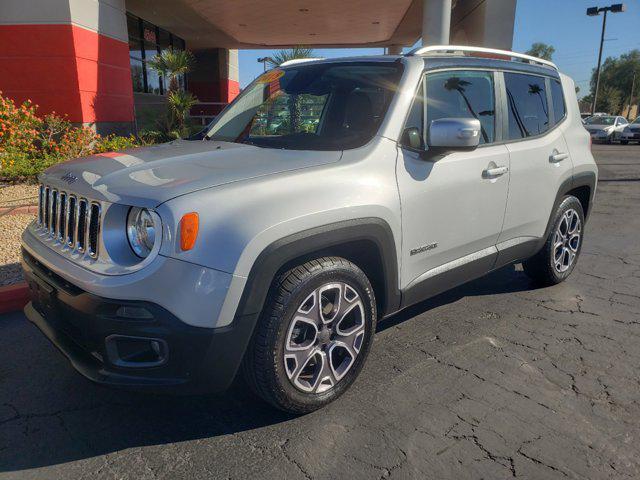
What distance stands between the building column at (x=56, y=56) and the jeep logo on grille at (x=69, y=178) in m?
8.81

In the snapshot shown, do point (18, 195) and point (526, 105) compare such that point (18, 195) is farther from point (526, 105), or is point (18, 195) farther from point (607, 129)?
point (607, 129)

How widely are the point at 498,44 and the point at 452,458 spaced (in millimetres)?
14210

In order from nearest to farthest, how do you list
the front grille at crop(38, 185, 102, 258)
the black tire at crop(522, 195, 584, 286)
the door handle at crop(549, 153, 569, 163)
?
the front grille at crop(38, 185, 102, 258), the door handle at crop(549, 153, 569, 163), the black tire at crop(522, 195, 584, 286)

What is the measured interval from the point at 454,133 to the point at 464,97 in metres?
0.77

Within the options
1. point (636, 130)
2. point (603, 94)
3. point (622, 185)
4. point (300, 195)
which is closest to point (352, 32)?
point (622, 185)

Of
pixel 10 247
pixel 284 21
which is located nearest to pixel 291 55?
pixel 284 21

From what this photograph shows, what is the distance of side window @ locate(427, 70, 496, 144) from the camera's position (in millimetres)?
Result: 3250

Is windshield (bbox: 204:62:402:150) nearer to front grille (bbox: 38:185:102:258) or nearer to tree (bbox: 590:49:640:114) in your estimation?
front grille (bbox: 38:185:102:258)

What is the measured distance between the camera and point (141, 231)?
2260 mm

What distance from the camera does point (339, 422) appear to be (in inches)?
104

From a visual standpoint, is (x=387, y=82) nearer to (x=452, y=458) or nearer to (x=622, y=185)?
(x=452, y=458)

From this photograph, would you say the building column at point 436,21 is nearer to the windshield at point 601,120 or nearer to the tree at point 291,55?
the tree at point 291,55

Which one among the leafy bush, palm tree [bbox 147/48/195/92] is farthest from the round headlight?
palm tree [bbox 147/48/195/92]

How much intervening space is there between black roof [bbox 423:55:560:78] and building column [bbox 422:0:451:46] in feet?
31.7
